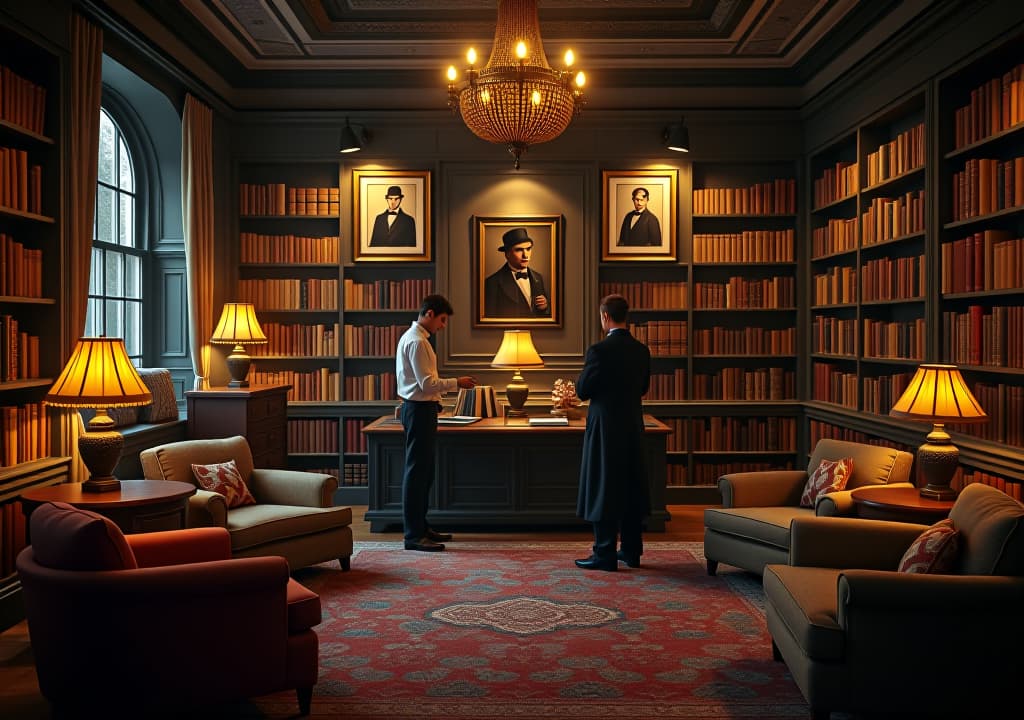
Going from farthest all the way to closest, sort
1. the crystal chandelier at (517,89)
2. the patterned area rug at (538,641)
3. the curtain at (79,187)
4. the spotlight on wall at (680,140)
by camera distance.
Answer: the spotlight on wall at (680,140) < the crystal chandelier at (517,89) < the curtain at (79,187) < the patterned area rug at (538,641)

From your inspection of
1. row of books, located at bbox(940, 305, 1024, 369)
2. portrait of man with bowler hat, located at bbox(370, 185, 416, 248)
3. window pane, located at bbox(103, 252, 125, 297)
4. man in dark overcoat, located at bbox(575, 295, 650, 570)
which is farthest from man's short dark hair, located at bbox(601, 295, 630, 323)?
window pane, located at bbox(103, 252, 125, 297)

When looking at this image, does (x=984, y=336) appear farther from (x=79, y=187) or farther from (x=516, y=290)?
(x=79, y=187)

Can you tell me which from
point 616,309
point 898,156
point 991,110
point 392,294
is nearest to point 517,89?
point 616,309

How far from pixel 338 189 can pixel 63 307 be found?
140 inches

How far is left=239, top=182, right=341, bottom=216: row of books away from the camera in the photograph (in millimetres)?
8391

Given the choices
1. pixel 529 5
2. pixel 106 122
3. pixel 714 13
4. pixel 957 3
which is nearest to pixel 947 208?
pixel 957 3

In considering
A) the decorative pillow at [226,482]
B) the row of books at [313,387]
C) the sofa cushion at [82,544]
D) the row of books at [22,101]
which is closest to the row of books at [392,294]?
the row of books at [313,387]

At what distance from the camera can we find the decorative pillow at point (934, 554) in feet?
11.7

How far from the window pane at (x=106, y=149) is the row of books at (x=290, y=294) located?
170 cm

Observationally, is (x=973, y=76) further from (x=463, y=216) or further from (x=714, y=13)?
(x=463, y=216)

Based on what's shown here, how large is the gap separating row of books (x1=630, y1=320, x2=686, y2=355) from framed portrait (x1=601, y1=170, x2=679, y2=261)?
607 millimetres

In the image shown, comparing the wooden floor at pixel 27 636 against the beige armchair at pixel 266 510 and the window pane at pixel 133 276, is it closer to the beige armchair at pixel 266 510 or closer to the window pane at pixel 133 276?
the beige armchair at pixel 266 510

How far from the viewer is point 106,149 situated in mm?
7027

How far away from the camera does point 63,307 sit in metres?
5.22
